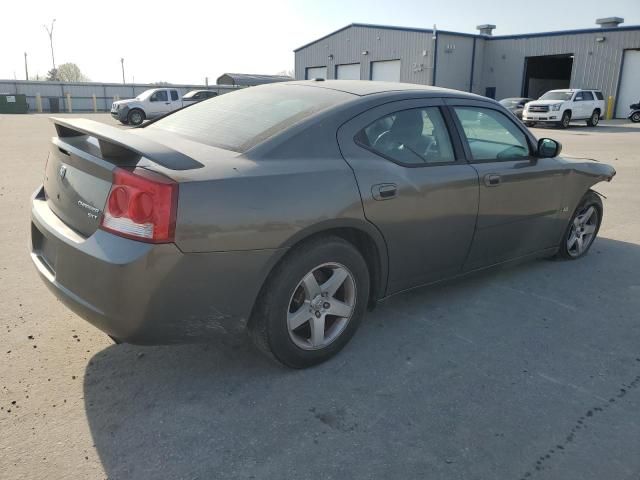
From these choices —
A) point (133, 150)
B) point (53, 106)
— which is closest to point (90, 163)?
point (133, 150)

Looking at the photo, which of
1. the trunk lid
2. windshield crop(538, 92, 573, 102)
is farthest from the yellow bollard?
the trunk lid

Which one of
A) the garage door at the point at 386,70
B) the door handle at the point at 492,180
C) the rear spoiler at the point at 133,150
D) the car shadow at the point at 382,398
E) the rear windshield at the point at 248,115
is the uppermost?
the garage door at the point at 386,70

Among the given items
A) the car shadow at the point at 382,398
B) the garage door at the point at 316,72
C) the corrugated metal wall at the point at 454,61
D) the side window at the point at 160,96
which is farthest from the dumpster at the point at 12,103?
the car shadow at the point at 382,398

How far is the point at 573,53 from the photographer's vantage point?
3506 centimetres

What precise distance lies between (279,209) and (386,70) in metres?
40.0

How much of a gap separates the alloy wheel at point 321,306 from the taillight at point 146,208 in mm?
826

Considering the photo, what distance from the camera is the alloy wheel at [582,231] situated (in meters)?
5.14

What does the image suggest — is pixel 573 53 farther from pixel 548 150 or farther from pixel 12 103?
pixel 12 103

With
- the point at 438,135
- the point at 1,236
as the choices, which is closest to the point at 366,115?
the point at 438,135

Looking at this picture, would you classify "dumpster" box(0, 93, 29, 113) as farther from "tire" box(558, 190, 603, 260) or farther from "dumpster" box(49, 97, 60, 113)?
"tire" box(558, 190, 603, 260)

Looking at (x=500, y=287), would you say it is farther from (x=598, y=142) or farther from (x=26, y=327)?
(x=598, y=142)

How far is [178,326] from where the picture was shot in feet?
8.61

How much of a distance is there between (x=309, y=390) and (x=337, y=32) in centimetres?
4347

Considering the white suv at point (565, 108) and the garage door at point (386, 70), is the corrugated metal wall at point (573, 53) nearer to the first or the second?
the garage door at point (386, 70)
